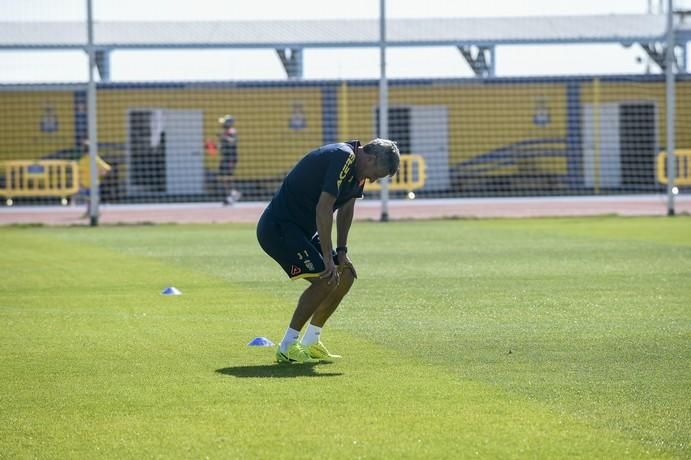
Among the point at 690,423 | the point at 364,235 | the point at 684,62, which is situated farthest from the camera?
the point at 684,62

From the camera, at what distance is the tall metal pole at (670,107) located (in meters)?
26.6

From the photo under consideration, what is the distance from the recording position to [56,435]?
22.2 ft

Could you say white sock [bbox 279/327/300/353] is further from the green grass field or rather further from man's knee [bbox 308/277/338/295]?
man's knee [bbox 308/277/338/295]

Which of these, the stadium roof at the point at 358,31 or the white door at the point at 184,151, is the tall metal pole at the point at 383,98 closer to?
the stadium roof at the point at 358,31

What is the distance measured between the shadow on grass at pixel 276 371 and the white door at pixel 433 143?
28816mm

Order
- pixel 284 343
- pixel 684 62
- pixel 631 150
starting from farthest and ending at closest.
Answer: pixel 631 150
pixel 684 62
pixel 284 343

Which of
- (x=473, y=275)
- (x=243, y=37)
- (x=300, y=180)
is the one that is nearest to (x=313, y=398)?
(x=300, y=180)

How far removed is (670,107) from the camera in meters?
26.9

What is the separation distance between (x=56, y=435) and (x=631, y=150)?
3128cm

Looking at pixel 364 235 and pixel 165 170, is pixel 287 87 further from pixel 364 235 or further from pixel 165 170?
pixel 364 235

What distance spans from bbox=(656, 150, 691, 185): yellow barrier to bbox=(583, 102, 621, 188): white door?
173cm

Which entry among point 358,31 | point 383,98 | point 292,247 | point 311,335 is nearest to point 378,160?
point 292,247

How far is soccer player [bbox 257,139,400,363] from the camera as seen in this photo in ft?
29.5

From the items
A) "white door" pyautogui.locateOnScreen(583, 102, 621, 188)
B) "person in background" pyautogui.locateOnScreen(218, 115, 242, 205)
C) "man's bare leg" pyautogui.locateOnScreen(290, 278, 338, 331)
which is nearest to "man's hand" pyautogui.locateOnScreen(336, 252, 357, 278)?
"man's bare leg" pyautogui.locateOnScreen(290, 278, 338, 331)
